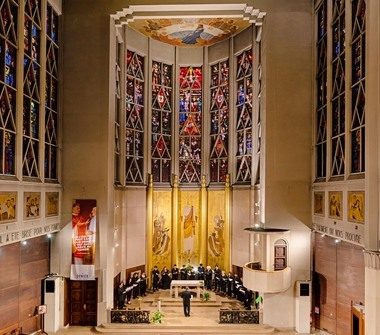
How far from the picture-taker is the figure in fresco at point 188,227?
69.9 feet

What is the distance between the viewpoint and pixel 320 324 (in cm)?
1524

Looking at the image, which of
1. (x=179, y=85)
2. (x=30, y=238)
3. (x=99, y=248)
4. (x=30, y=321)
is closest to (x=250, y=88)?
(x=179, y=85)

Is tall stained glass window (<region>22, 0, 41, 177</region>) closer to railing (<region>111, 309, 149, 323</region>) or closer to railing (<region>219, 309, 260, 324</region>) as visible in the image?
railing (<region>111, 309, 149, 323</region>)

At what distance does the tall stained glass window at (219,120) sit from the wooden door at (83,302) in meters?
8.42

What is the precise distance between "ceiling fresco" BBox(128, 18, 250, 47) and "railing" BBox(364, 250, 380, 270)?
12.2 m

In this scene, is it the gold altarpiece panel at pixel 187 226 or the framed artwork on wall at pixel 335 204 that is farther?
the gold altarpiece panel at pixel 187 226

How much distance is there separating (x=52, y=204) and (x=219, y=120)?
31.7 feet

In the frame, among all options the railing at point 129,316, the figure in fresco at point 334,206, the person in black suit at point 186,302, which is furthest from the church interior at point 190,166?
the person in black suit at point 186,302

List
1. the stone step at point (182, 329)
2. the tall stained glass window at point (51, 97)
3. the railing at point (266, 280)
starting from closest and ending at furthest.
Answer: the railing at point (266, 280), the stone step at point (182, 329), the tall stained glass window at point (51, 97)

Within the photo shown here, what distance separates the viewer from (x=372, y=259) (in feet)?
32.6

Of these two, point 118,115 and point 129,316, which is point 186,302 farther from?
point 118,115

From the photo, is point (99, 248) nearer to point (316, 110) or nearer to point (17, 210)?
point (17, 210)

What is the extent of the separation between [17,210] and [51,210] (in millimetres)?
2845

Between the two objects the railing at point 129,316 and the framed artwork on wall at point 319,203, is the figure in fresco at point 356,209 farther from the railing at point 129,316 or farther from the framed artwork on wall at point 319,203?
the railing at point 129,316
